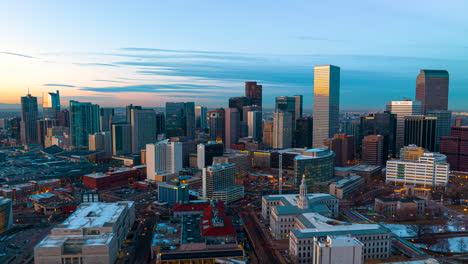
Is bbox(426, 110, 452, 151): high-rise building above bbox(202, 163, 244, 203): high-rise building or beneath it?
above

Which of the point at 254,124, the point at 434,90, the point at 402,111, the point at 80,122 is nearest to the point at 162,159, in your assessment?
the point at 80,122

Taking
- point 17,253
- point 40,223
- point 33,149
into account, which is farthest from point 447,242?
point 33,149

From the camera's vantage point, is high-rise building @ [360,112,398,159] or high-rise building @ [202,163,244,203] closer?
high-rise building @ [202,163,244,203]

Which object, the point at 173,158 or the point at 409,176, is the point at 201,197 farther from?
the point at 409,176

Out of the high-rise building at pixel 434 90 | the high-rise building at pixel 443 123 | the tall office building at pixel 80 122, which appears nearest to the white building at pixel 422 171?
the high-rise building at pixel 443 123

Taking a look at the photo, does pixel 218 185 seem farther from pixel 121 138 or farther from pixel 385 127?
pixel 385 127

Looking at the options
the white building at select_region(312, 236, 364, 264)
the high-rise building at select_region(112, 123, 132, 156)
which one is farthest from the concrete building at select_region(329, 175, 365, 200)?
the high-rise building at select_region(112, 123, 132, 156)

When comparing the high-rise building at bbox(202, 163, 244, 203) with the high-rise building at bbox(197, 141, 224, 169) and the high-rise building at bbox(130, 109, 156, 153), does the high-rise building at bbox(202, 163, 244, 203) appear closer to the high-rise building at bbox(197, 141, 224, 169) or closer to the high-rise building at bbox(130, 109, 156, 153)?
the high-rise building at bbox(197, 141, 224, 169)
